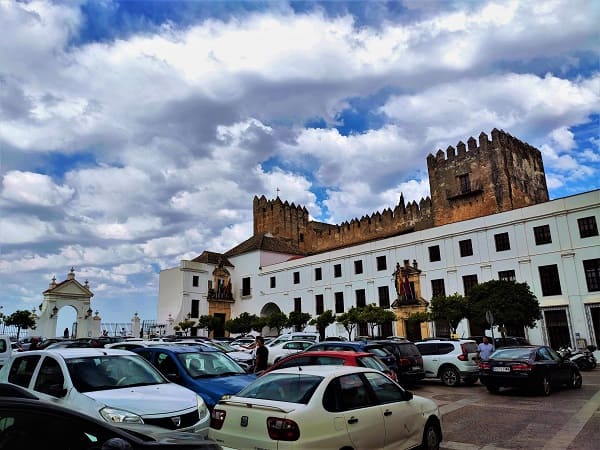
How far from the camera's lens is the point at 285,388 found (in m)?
5.78

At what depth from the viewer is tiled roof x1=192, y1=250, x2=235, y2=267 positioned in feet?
179

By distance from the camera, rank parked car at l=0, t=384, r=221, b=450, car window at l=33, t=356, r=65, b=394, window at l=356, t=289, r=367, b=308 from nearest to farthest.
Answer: parked car at l=0, t=384, r=221, b=450
car window at l=33, t=356, r=65, b=394
window at l=356, t=289, r=367, b=308

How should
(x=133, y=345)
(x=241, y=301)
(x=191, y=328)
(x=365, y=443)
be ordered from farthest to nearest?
(x=241, y=301) < (x=191, y=328) < (x=133, y=345) < (x=365, y=443)

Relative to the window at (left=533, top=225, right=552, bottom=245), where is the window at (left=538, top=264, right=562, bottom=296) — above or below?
below

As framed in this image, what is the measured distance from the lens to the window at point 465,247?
1355 inches

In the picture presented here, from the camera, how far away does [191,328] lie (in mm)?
49000

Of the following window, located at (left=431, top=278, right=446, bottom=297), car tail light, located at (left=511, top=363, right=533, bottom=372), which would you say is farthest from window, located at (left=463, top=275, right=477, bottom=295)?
car tail light, located at (left=511, top=363, right=533, bottom=372)

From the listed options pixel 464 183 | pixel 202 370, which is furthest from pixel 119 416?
pixel 464 183

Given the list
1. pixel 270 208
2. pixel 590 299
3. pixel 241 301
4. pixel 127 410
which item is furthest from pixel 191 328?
pixel 127 410

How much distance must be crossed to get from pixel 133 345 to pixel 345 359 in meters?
6.56

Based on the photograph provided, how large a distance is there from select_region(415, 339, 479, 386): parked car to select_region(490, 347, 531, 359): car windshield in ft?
6.82

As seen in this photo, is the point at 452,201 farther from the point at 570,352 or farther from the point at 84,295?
the point at 84,295

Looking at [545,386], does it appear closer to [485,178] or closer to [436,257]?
[436,257]

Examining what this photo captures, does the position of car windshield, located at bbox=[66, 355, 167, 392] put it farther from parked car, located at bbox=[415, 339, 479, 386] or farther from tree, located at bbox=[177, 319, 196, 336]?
tree, located at bbox=[177, 319, 196, 336]
